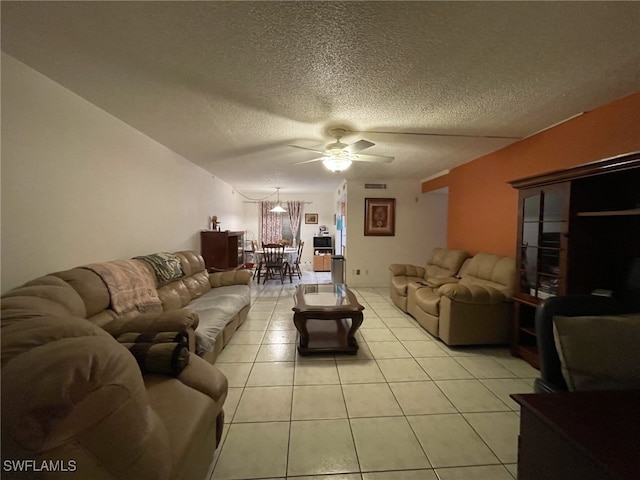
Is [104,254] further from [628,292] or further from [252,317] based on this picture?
[628,292]

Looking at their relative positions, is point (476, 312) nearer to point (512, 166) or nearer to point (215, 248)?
point (512, 166)

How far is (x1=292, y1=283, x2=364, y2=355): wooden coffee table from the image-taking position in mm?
2533

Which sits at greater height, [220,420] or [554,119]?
[554,119]

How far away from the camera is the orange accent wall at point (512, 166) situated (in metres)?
2.00

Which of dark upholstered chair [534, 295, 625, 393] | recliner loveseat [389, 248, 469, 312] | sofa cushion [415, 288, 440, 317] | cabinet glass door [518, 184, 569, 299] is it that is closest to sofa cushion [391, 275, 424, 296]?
recliner loveseat [389, 248, 469, 312]

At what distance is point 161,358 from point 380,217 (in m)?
4.77

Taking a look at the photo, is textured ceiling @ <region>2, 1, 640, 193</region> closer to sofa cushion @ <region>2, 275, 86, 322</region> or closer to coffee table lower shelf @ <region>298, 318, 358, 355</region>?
sofa cushion @ <region>2, 275, 86, 322</region>

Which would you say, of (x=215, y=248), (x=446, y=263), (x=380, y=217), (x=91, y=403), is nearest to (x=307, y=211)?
(x=380, y=217)

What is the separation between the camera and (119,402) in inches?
30.1

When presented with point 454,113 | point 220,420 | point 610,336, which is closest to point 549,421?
point 610,336

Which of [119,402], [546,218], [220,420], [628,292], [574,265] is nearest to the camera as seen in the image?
[119,402]

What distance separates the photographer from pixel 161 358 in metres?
1.33

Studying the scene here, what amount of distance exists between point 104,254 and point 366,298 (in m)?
3.78

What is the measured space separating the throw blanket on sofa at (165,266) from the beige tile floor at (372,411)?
3.16ft
